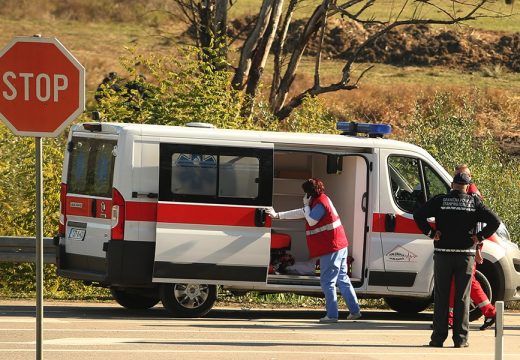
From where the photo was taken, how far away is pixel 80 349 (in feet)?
37.6

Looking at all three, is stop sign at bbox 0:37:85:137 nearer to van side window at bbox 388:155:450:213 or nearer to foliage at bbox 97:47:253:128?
van side window at bbox 388:155:450:213

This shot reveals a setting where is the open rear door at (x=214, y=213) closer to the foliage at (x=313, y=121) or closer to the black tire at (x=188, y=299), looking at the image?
the black tire at (x=188, y=299)

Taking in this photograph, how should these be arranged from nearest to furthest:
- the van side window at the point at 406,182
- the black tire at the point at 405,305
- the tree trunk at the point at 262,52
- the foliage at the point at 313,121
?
the van side window at the point at 406,182, the black tire at the point at 405,305, the foliage at the point at 313,121, the tree trunk at the point at 262,52

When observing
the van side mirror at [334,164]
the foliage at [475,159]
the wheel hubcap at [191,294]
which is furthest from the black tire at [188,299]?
the foliage at [475,159]

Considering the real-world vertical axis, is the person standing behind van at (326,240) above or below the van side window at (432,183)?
below

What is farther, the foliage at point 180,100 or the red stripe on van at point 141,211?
the foliage at point 180,100

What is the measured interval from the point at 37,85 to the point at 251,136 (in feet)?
19.3

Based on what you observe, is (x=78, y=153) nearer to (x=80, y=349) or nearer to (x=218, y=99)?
(x=80, y=349)

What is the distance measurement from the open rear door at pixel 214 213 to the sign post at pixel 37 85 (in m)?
5.29

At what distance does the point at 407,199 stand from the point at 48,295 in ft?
15.2

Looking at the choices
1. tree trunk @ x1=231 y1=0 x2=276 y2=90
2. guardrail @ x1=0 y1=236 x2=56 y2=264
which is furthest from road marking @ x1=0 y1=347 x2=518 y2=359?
tree trunk @ x1=231 y1=0 x2=276 y2=90

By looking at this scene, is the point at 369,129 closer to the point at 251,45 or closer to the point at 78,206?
the point at 78,206

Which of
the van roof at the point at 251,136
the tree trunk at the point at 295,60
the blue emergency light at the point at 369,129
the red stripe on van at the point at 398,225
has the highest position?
the tree trunk at the point at 295,60

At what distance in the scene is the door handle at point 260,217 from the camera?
1412 centimetres
